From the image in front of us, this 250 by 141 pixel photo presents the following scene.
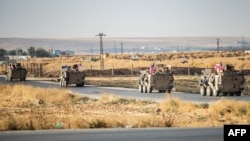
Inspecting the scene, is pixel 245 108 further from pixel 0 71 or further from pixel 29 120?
pixel 0 71

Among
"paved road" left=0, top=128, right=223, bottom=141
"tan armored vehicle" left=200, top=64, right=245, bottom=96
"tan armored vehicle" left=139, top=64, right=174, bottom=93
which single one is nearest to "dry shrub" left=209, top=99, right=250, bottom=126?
"paved road" left=0, top=128, right=223, bottom=141

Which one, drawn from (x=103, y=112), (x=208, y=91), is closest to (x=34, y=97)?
(x=103, y=112)

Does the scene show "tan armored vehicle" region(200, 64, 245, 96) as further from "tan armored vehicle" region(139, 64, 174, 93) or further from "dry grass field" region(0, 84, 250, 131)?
"dry grass field" region(0, 84, 250, 131)

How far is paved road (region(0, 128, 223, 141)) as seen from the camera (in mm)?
15938

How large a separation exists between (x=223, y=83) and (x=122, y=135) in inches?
724

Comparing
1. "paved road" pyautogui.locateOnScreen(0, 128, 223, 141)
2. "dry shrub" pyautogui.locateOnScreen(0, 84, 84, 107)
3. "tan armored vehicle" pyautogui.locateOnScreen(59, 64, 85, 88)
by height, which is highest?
"tan armored vehicle" pyautogui.locateOnScreen(59, 64, 85, 88)

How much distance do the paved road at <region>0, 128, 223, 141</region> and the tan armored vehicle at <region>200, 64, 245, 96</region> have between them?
16.2 meters

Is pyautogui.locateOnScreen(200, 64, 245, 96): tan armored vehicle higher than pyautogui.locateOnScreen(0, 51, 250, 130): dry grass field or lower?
higher

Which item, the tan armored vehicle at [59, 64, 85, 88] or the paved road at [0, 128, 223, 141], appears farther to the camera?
the tan armored vehicle at [59, 64, 85, 88]

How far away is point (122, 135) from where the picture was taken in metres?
16.8

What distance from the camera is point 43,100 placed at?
34531 mm

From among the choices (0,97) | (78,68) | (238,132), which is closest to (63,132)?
(238,132)

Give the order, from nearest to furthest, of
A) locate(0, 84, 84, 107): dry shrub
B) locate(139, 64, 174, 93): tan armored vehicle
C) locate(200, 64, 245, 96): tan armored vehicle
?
locate(0, 84, 84, 107): dry shrub → locate(200, 64, 245, 96): tan armored vehicle → locate(139, 64, 174, 93): tan armored vehicle

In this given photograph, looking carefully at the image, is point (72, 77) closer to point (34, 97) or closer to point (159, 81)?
point (159, 81)
